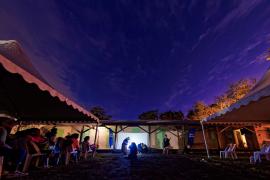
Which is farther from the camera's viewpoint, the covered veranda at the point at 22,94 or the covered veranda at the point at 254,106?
the covered veranda at the point at 254,106

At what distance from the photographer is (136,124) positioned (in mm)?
16016

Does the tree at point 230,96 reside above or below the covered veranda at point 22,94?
above

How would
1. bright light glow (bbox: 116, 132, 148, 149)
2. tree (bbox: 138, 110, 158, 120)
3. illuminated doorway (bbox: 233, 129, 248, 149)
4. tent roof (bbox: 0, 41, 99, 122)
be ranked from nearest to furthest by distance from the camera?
tent roof (bbox: 0, 41, 99, 122), illuminated doorway (bbox: 233, 129, 248, 149), bright light glow (bbox: 116, 132, 148, 149), tree (bbox: 138, 110, 158, 120)

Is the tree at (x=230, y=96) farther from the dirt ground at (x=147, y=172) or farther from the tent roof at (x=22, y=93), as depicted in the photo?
the tent roof at (x=22, y=93)

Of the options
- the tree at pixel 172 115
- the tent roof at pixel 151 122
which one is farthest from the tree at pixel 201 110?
the tent roof at pixel 151 122

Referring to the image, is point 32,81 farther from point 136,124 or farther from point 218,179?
point 136,124

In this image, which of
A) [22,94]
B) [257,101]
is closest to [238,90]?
[257,101]

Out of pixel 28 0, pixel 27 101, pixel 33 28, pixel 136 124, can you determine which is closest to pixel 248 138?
pixel 136 124

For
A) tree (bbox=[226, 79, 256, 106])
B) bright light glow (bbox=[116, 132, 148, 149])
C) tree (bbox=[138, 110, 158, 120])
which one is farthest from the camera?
tree (bbox=[138, 110, 158, 120])

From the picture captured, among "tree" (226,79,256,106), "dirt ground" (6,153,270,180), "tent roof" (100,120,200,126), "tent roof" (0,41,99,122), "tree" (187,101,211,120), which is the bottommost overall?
"dirt ground" (6,153,270,180)

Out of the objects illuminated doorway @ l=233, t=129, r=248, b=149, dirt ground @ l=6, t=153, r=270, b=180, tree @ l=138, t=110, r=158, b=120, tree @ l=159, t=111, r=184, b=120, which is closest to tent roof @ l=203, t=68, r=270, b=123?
dirt ground @ l=6, t=153, r=270, b=180

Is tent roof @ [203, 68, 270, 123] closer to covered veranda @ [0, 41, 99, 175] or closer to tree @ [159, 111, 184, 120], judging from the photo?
covered veranda @ [0, 41, 99, 175]

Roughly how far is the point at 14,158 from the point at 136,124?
13.0 metres

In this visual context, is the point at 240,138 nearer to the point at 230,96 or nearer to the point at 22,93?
the point at 230,96
